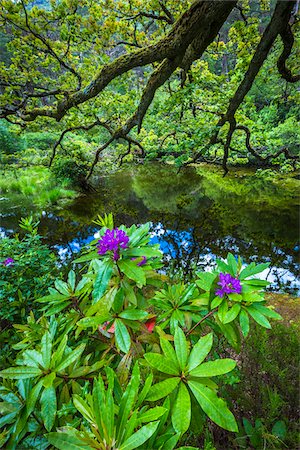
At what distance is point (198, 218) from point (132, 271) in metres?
5.66

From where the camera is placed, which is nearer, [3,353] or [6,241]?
[3,353]

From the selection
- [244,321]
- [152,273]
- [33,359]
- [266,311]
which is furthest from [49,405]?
[266,311]

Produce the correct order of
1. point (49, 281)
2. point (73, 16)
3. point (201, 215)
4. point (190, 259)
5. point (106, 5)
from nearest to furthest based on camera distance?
point (49, 281) < point (73, 16) < point (106, 5) < point (190, 259) < point (201, 215)

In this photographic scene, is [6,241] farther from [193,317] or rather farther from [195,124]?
[195,124]

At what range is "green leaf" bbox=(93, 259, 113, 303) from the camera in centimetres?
94

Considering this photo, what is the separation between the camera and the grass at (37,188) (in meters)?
8.30

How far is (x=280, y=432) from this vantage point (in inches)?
42.1

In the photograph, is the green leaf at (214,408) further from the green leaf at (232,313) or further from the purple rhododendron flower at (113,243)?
the purple rhododendron flower at (113,243)

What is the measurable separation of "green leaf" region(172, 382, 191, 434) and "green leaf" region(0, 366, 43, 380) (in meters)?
0.52

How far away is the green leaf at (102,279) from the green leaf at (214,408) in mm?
433

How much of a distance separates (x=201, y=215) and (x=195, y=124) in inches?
118

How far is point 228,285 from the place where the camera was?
1.09 meters

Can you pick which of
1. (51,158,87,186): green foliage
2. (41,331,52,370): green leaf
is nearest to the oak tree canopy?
(41,331,52,370): green leaf

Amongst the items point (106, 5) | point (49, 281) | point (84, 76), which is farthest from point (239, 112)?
point (49, 281)
